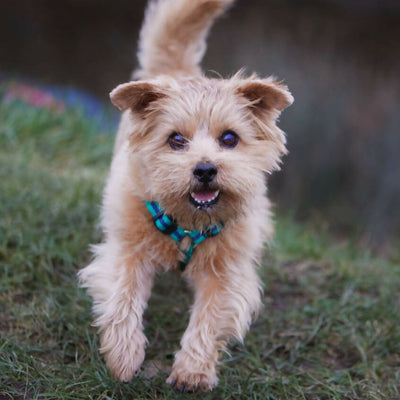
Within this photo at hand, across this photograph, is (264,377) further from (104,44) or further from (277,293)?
(104,44)

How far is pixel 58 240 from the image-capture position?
474cm

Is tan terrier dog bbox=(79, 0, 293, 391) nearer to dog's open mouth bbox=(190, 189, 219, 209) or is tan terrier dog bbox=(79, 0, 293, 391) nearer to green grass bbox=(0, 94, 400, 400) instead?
dog's open mouth bbox=(190, 189, 219, 209)

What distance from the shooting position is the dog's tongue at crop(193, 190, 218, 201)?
128 inches

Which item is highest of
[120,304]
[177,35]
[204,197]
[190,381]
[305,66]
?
[177,35]

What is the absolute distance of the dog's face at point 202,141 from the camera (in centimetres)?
321

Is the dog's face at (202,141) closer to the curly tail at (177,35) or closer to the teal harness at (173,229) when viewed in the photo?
the teal harness at (173,229)

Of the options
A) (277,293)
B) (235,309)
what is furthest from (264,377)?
(277,293)

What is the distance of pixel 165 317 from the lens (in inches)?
166

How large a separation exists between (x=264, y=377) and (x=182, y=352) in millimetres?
680

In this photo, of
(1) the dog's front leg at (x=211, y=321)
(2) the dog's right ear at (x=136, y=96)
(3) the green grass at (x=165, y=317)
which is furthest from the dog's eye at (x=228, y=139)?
(3) the green grass at (x=165, y=317)

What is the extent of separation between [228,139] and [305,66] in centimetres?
777

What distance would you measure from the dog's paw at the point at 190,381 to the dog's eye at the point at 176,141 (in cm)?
126

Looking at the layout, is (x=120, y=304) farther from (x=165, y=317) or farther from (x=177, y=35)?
(x=177, y=35)

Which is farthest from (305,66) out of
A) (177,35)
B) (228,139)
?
(228,139)
